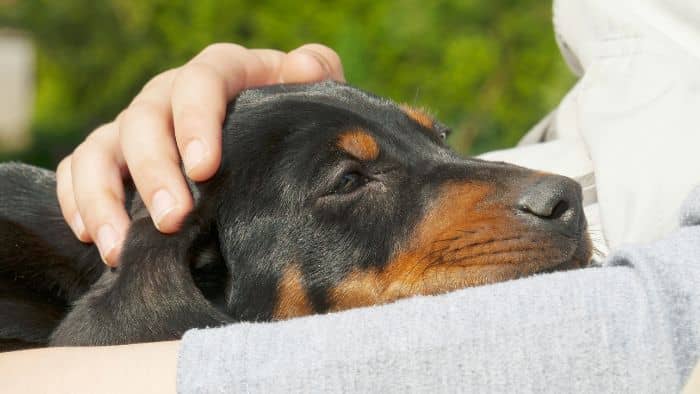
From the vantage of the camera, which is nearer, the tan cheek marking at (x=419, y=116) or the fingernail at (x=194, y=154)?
the fingernail at (x=194, y=154)

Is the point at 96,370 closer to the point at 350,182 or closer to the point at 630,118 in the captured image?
the point at 350,182

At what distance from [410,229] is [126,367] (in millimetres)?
1041

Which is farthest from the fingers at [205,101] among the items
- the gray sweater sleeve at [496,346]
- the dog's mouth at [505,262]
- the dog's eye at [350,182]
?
the gray sweater sleeve at [496,346]

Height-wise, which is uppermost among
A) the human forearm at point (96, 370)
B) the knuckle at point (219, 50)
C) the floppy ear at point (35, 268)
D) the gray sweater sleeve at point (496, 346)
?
the gray sweater sleeve at point (496, 346)

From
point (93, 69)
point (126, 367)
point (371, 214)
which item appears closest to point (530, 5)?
point (93, 69)

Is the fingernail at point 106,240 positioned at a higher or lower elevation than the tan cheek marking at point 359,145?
lower

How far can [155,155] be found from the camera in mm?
2680


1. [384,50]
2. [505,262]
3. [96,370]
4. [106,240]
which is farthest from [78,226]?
[384,50]

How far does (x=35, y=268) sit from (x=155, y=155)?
66 cm

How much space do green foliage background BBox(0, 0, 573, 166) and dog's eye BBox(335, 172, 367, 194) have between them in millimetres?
3974

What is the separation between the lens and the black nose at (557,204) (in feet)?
8.20

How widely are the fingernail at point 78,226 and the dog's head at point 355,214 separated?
42cm

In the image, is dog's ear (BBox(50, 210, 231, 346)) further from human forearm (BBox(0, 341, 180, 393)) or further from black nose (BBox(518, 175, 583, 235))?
black nose (BBox(518, 175, 583, 235))

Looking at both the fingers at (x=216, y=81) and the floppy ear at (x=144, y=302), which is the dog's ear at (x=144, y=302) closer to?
the floppy ear at (x=144, y=302)
